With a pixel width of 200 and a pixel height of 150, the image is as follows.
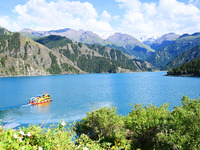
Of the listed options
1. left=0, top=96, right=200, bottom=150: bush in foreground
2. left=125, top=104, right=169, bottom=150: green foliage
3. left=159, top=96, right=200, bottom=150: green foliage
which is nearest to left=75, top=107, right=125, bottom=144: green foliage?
left=0, top=96, right=200, bottom=150: bush in foreground

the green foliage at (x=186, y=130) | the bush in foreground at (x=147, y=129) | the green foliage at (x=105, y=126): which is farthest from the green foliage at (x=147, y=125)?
the green foliage at (x=186, y=130)

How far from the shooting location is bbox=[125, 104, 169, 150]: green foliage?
26.0 metres

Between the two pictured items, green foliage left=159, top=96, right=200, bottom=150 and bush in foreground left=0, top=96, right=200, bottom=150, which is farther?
green foliage left=159, top=96, right=200, bottom=150

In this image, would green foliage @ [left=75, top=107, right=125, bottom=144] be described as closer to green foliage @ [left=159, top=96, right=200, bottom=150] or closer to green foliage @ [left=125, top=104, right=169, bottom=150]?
green foliage @ [left=125, top=104, right=169, bottom=150]

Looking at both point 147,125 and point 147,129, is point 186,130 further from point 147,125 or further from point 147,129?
point 147,129

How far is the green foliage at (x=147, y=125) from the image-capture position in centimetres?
2595

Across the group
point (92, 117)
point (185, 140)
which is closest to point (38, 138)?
point (185, 140)

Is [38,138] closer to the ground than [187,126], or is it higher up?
higher up

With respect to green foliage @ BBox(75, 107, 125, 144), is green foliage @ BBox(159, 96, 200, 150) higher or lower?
higher

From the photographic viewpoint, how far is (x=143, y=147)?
28828 millimetres

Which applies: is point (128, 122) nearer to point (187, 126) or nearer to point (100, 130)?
point (100, 130)

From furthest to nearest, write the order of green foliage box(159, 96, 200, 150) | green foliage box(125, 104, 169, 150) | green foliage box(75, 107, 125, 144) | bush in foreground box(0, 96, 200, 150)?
1. green foliage box(75, 107, 125, 144)
2. green foliage box(125, 104, 169, 150)
3. green foliage box(159, 96, 200, 150)
4. bush in foreground box(0, 96, 200, 150)

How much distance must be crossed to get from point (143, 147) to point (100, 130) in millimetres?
8166

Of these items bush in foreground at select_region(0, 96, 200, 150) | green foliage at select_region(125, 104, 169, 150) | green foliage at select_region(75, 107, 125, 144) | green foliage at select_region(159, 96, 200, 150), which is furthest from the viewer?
green foliage at select_region(75, 107, 125, 144)
